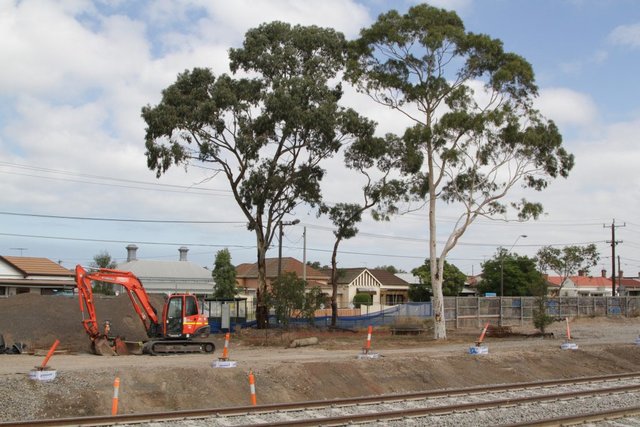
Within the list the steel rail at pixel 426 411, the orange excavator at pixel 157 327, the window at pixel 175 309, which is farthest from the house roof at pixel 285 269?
the steel rail at pixel 426 411

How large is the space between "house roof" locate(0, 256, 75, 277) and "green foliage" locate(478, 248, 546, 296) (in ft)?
169

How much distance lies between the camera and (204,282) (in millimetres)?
95438

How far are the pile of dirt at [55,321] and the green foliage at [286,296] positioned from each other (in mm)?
7569

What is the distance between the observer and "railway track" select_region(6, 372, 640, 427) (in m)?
14.4

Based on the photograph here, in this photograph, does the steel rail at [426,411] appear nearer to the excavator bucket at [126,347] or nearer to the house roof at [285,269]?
the excavator bucket at [126,347]

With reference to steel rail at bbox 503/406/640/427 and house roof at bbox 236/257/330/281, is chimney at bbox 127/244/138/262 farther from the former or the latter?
steel rail at bbox 503/406/640/427

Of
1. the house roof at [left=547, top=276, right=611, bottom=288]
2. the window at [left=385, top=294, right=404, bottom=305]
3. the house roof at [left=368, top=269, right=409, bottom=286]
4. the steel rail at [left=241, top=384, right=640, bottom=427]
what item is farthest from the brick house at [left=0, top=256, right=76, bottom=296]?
the house roof at [left=547, top=276, right=611, bottom=288]

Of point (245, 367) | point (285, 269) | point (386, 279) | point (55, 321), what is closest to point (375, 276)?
point (386, 279)

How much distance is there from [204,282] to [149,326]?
6738cm

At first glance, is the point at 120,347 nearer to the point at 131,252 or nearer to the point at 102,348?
the point at 102,348

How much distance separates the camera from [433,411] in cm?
1566

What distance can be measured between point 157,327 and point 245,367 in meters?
8.78

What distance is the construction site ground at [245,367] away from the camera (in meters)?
17.3

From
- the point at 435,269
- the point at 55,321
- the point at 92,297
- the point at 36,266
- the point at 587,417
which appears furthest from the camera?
the point at 36,266
